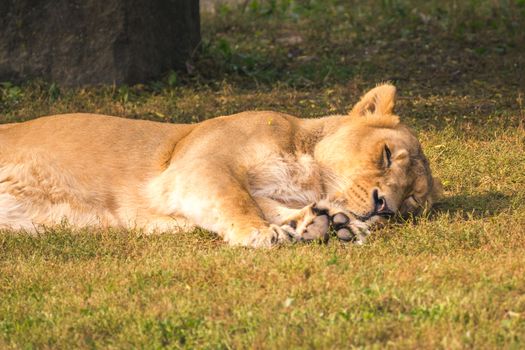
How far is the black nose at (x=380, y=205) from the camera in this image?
5602mm

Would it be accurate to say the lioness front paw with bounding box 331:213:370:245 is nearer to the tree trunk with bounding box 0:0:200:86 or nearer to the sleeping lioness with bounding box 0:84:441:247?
the sleeping lioness with bounding box 0:84:441:247

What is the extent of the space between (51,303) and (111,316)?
380mm

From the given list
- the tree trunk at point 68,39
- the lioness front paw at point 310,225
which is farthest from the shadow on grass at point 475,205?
the tree trunk at point 68,39

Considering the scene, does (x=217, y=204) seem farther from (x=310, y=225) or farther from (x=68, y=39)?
(x=68, y=39)

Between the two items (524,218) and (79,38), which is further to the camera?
(79,38)

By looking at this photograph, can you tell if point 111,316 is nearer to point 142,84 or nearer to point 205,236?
point 205,236

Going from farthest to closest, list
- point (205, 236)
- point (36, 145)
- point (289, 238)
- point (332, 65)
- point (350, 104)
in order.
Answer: point (332, 65), point (350, 104), point (36, 145), point (205, 236), point (289, 238)

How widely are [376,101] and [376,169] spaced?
28.8 inches

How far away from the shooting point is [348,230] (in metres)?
5.32

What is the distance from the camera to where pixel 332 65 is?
10594mm

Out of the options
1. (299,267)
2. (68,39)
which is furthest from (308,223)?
(68,39)

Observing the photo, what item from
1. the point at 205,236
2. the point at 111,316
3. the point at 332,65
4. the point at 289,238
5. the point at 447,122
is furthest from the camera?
the point at 332,65

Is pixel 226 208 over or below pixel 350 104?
over

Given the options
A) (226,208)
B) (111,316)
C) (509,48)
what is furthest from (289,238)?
(509,48)
